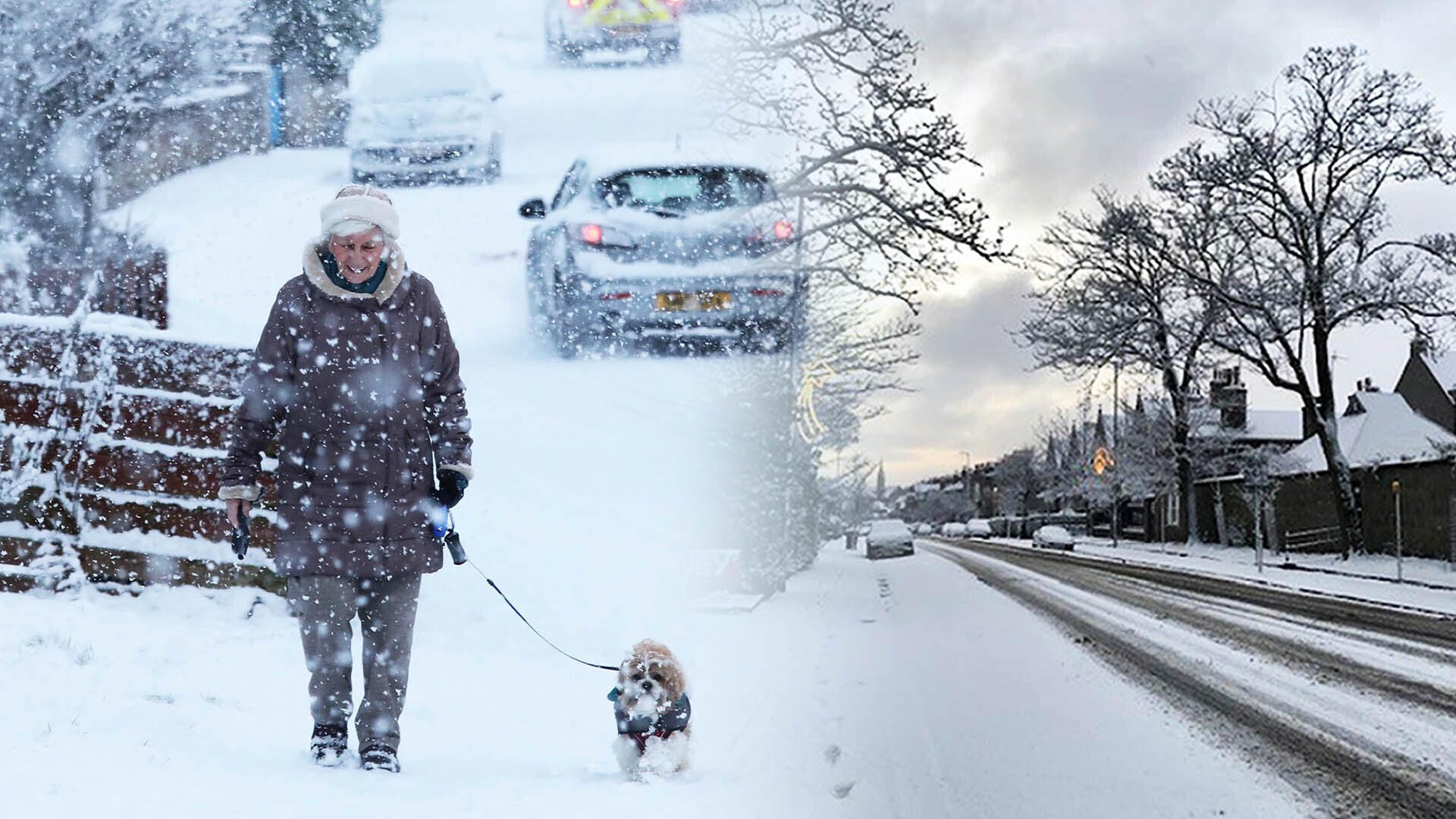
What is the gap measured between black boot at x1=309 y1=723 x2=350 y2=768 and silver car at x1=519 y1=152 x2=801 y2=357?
93cm

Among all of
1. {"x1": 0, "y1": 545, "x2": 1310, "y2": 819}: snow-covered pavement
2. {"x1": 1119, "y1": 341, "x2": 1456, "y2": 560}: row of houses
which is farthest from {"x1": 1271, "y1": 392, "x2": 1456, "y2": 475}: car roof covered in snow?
{"x1": 0, "y1": 545, "x2": 1310, "y2": 819}: snow-covered pavement

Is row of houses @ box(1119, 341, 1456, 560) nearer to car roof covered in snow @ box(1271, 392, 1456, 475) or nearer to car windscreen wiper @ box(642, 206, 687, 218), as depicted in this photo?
car roof covered in snow @ box(1271, 392, 1456, 475)

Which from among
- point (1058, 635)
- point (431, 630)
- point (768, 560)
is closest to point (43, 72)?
point (431, 630)

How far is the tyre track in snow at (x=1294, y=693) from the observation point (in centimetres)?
604

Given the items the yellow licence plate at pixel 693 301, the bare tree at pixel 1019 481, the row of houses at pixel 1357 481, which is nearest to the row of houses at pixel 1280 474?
the row of houses at pixel 1357 481

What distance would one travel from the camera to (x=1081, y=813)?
17.0ft

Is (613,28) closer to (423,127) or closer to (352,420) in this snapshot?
(423,127)

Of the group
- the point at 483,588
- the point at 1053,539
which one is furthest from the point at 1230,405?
the point at 483,588

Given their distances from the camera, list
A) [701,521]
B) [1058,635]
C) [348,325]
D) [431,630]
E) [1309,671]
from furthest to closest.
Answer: [1058,635], [1309,671], [431,630], [701,521], [348,325]

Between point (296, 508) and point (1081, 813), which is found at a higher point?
point (296, 508)

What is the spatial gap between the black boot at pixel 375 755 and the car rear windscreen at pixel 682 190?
123 centimetres

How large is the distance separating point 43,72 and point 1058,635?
11.6m

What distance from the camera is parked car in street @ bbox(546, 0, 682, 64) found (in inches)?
109

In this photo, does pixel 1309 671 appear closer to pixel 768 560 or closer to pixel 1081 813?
pixel 768 560
